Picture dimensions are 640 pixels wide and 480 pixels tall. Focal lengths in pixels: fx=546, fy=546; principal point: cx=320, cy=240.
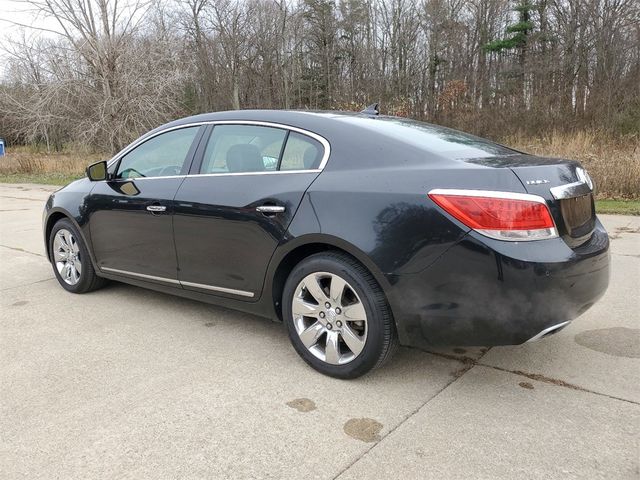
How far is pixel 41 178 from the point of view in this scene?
20031 mm

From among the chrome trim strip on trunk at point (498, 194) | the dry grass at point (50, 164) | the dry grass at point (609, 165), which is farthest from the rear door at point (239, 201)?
the dry grass at point (50, 164)

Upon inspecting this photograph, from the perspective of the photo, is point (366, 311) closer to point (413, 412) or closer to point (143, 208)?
point (413, 412)

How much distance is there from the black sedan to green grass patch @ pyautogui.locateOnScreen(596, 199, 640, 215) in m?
5.85

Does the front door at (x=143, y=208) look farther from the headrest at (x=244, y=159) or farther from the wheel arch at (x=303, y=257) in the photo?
the wheel arch at (x=303, y=257)

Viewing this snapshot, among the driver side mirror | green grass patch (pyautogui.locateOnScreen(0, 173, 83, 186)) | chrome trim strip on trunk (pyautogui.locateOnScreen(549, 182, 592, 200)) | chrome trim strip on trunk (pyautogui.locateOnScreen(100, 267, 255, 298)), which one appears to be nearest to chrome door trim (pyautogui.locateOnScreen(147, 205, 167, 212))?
chrome trim strip on trunk (pyautogui.locateOnScreen(100, 267, 255, 298))

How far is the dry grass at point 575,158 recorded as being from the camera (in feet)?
32.0

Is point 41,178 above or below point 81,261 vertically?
above

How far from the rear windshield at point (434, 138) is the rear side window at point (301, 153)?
302 mm

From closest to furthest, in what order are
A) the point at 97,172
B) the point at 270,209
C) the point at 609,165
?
the point at 270,209 → the point at 97,172 → the point at 609,165

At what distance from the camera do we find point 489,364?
3.35m

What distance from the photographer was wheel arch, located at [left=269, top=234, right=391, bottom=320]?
2926 millimetres

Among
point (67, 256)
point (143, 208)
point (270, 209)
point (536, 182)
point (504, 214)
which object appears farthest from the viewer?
point (67, 256)

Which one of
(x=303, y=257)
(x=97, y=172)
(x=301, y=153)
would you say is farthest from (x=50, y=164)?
(x=303, y=257)

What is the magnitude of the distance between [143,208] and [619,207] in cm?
769
